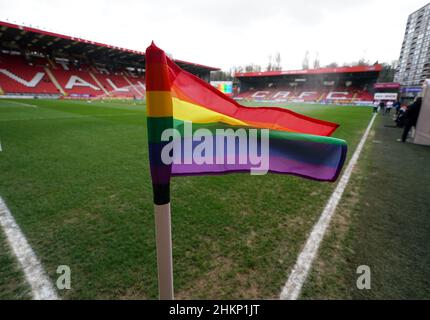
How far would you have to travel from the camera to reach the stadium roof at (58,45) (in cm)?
2761

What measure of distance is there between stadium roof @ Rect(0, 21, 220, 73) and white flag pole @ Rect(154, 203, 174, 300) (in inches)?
1454

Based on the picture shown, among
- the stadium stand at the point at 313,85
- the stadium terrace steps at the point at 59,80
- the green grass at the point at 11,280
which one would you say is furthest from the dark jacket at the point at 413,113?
the stadium stand at the point at 313,85

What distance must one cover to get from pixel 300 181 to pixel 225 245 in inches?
103

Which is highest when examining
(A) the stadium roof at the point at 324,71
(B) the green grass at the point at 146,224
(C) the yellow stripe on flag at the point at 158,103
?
(A) the stadium roof at the point at 324,71

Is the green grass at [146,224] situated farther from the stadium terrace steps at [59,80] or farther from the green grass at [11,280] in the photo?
the stadium terrace steps at [59,80]

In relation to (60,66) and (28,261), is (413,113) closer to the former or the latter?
(28,261)

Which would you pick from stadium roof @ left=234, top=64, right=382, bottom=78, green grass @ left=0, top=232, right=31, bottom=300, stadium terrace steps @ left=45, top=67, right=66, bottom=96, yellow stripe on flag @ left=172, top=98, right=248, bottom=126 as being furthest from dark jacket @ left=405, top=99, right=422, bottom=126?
stadium roof @ left=234, top=64, right=382, bottom=78

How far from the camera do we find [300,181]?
4426 mm

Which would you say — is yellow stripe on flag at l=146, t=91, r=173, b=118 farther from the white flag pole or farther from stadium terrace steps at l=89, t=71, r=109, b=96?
stadium terrace steps at l=89, t=71, r=109, b=96

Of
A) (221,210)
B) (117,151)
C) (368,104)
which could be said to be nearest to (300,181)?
(221,210)

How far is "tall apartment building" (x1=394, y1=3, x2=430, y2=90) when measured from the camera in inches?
2409

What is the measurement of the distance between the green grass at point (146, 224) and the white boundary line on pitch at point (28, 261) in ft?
0.21

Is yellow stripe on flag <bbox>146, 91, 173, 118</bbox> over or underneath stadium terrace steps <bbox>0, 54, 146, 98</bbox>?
underneath

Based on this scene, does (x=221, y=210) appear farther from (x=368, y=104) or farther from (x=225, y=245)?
(x=368, y=104)
